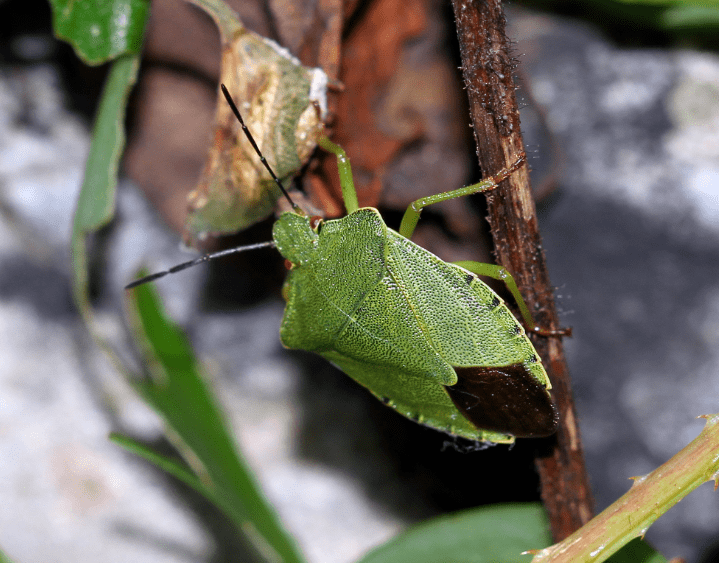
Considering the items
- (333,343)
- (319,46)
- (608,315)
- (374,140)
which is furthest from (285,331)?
(608,315)

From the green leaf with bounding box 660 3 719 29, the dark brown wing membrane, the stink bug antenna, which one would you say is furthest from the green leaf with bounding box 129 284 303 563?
the green leaf with bounding box 660 3 719 29

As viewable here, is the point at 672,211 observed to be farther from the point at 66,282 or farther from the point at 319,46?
the point at 66,282

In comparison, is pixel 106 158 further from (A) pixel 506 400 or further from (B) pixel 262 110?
(A) pixel 506 400

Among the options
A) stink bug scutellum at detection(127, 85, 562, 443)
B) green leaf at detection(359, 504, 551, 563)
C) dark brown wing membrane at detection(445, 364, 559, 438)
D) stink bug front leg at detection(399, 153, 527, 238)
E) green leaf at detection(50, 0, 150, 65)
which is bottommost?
green leaf at detection(359, 504, 551, 563)

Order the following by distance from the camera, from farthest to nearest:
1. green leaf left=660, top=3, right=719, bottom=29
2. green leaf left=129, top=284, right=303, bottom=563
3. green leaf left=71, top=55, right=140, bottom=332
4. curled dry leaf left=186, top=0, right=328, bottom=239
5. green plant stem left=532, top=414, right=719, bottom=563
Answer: green leaf left=660, top=3, right=719, bottom=29
green leaf left=129, top=284, right=303, bottom=563
green leaf left=71, top=55, right=140, bottom=332
curled dry leaf left=186, top=0, right=328, bottom=239
green plant stem left=532, top=414, right=719, bottom=563

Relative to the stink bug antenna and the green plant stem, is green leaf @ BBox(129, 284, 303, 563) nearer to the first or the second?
the stink bug antenna
